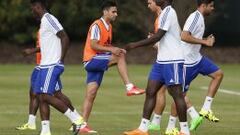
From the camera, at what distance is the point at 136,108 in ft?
63.1

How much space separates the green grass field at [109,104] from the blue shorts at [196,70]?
85 centimetres

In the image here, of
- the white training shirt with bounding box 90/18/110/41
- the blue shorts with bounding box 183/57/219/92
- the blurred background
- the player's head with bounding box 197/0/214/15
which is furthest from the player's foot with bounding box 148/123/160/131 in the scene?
the blurred background

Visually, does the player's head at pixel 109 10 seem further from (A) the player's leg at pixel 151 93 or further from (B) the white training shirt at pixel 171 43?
(B) the white training shirt at pixel 171 43

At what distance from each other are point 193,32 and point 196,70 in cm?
90

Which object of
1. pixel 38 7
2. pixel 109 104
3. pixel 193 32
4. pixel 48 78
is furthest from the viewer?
pixel 109 104

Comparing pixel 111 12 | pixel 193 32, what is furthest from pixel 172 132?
pixel 111 12

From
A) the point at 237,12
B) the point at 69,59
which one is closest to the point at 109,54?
the point at 69,59

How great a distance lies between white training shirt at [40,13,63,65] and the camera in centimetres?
1297

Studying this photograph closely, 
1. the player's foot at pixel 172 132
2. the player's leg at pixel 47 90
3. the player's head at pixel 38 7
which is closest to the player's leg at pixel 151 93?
the player's foot at pixel 172 132

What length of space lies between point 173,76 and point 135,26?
2939 cm

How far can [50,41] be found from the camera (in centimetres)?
1299

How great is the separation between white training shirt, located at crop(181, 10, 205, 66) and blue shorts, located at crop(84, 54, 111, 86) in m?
1.28

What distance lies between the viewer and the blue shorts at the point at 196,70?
48.0 feet

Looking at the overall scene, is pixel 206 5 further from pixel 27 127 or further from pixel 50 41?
pixel 27 127
